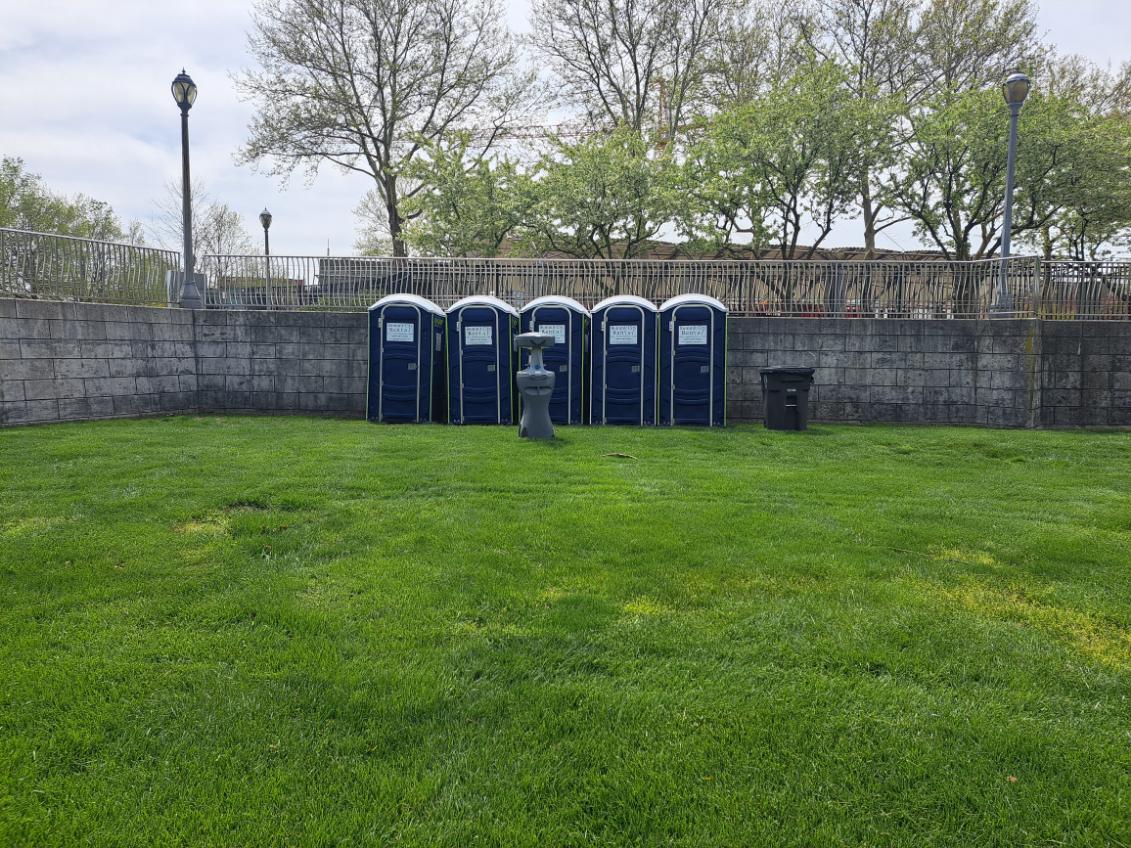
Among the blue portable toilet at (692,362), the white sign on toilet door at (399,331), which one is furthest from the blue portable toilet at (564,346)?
the white sign on toilet door at (399,331)

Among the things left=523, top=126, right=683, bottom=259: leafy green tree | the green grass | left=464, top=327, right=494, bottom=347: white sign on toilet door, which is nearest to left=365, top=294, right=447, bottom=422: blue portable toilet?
left=464, top=327, right=494, bottom=347: white sign on toilet door

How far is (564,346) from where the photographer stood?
425 inches

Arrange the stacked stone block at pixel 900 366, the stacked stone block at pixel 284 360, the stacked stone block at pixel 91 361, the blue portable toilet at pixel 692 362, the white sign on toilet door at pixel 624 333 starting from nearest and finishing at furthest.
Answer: the stacked stone block at pixel 91 361, the blue portable toilet at pixel 692 362, the white sign on toilet door at pixel 624 333, the stacked stone block at pixel 900 366, the stacked stone block at pixel 284 360

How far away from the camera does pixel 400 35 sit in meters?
23.7

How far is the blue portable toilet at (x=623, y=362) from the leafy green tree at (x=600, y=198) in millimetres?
7691

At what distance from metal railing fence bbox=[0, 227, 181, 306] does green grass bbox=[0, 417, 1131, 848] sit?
5968mm

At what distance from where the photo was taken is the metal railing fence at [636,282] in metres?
11.2

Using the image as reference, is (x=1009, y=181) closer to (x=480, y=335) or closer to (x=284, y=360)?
(x=480, y=335)

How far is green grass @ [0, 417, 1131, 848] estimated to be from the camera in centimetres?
187

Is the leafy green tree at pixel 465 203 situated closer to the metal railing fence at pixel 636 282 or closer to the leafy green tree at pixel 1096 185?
the metal railing fence at pixel 636 282

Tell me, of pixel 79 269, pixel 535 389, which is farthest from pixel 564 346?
pixel 79 269

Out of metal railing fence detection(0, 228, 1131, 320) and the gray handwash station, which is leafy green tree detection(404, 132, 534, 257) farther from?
the gray handwash station

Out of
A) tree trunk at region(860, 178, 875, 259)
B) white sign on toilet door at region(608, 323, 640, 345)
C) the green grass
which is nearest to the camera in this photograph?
the green grass

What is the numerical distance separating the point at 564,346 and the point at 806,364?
443cm
